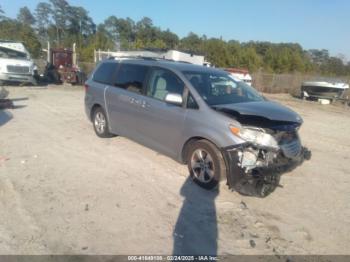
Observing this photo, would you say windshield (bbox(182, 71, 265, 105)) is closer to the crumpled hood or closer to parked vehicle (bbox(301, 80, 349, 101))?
the crumpled hood

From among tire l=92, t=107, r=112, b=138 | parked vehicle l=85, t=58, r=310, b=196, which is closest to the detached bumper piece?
parked vehicle l=85, t=58, r=310, b=196

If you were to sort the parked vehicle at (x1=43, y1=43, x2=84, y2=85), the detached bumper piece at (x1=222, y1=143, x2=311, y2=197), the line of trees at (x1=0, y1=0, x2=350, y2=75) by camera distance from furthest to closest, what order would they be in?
the line of trees at (x1=0, y1=0, x2=350, y2=75) < the parked vehicle at (x1=43, y1=43, x2=84, y2=85) < the detached bumper piece at (x1=222, y1=143, x2=311, y2=197)

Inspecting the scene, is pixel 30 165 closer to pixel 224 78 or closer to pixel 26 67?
pixel 224 78

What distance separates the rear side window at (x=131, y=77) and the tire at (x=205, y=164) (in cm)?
172

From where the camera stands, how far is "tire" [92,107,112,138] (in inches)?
277

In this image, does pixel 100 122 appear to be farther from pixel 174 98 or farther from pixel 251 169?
pixel 251 169

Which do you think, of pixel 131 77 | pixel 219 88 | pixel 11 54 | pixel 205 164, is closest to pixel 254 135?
pixel 205 164

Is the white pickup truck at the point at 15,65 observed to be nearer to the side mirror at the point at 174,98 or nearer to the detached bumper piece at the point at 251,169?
the side mirror at the point at 174,98

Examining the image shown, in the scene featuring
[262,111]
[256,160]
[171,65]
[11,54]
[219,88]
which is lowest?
[256,160]

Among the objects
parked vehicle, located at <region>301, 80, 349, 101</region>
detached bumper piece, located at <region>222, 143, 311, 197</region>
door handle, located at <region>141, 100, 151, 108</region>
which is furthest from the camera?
parked vehicle, located at <region>301, 80, 349, 101</region>

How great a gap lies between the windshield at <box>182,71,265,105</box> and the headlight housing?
744 mm

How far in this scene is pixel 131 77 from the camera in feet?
20.3

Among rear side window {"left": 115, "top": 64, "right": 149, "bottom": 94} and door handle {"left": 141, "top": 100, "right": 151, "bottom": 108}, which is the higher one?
rear side window {"left": 115, "top": 64, "right": 149, "bottom": 94}

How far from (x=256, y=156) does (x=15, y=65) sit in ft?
53.2
